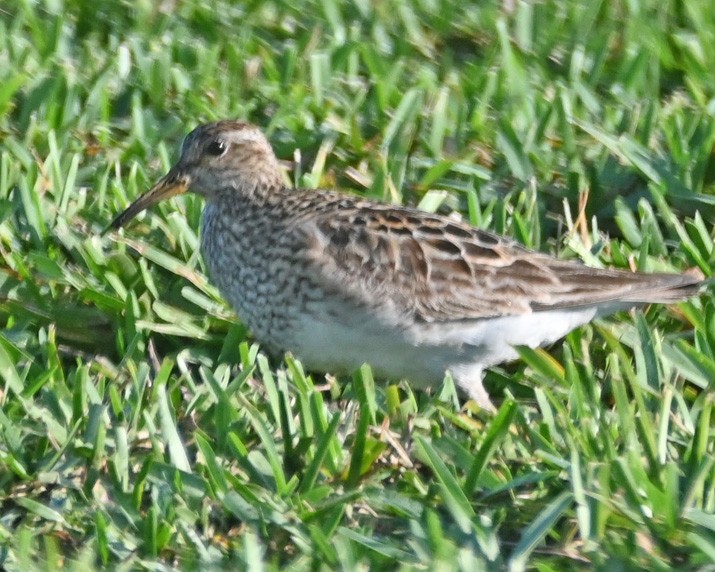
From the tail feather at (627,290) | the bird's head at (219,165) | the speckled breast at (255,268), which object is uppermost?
the tail feather at (627,290)

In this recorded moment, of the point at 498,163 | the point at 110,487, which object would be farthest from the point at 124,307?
the point at 498,163

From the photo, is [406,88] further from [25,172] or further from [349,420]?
[349,420]

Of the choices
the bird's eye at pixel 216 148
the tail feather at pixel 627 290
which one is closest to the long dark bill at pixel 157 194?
the bird's eye at pixel 216 148

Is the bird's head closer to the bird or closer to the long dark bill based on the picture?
the long dark bill

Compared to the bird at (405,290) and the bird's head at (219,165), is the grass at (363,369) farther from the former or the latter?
the bird's head at (219,165)

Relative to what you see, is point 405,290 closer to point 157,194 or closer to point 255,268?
point 255,268

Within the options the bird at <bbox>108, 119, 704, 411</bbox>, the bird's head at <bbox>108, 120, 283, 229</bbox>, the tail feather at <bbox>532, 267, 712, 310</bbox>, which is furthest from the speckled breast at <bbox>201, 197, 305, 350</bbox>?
the tail feather at <bbox>532, 267, 712, 310</bbox>

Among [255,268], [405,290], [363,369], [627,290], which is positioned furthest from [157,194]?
[627,290]

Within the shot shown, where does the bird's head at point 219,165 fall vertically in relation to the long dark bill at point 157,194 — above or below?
above
